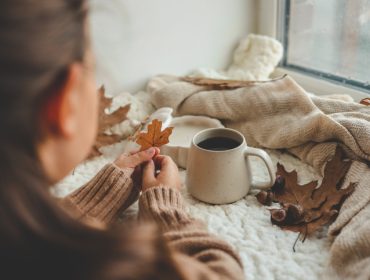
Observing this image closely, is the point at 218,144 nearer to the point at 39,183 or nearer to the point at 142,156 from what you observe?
the point at 142,156

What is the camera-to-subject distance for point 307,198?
2.19 ft

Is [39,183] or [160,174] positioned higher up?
[39,183]

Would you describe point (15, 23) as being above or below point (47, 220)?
above

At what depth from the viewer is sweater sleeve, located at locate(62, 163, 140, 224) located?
0.65m

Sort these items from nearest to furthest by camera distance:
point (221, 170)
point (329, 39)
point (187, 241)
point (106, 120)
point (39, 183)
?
point (39, 183) → point (187, 241) → point (221, 170) → point (106, 120) → point (329, 39)

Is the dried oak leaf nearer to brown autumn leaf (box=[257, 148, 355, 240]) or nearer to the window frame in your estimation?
brown autumn leaf (box=[257, 148, 355, 240])

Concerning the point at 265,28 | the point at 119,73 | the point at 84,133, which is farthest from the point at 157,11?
the point at 84,133

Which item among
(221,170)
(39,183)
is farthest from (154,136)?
(39,183)

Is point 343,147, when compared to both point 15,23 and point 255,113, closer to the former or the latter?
point 255,113

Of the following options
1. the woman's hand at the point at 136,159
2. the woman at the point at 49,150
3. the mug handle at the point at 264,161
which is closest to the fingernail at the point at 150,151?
the woman's hand at the point at 136,159

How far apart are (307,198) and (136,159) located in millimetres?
253

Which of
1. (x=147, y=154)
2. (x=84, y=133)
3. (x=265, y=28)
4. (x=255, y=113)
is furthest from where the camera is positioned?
(x=265, y=28)

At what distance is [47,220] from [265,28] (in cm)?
86

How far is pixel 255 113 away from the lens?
83 centimetres
